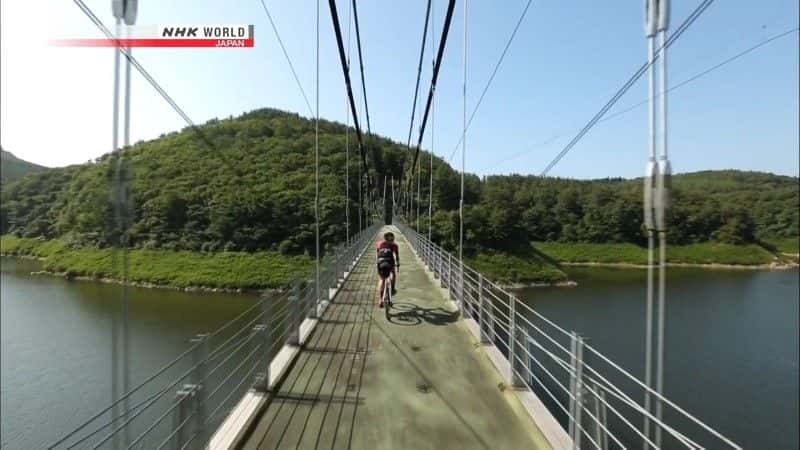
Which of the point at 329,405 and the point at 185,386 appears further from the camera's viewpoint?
the point at 329,405

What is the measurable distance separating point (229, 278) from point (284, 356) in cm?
4430

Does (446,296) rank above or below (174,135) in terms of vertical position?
below

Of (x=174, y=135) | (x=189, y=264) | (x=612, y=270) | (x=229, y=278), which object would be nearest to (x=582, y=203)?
(x=612, y=270)

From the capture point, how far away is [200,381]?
228 centimetres

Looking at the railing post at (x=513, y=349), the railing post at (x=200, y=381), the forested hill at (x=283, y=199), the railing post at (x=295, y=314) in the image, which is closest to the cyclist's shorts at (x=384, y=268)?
the railing post at (x=295, y=314)

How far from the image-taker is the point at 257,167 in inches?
2525

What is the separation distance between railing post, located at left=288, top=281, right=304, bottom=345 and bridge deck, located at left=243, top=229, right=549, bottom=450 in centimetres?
20

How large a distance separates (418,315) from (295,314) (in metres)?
2.07

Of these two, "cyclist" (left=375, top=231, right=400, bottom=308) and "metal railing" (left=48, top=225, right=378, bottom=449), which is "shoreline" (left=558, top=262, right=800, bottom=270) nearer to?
"cyclist" (left=375, top=231, right=400, bottom=308)

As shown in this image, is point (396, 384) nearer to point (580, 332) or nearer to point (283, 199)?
point (580, 332)

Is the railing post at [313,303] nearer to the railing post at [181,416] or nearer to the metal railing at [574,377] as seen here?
the metal railing at [574,377]

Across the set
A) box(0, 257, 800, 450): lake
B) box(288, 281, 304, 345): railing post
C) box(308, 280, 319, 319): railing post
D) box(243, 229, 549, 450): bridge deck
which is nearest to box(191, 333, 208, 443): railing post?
box(243, 229, 549, 450): bridge deck

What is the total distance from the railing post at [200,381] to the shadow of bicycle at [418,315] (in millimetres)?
3409

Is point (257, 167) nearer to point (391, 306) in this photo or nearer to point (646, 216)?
point (391, 306)
